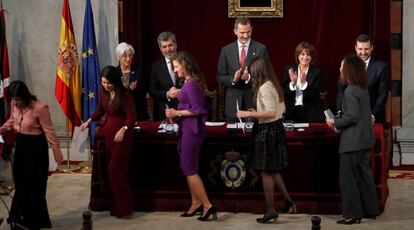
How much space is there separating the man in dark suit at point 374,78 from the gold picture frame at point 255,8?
1.73 metres

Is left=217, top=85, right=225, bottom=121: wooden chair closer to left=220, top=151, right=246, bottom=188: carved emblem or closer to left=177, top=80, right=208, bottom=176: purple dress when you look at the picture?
left=220, top=151, right=246, bottom=188: carved emblem

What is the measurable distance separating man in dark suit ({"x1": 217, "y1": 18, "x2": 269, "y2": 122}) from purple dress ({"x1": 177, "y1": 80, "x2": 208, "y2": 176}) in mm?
1263

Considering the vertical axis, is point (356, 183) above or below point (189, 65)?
below

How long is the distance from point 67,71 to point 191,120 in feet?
10.3

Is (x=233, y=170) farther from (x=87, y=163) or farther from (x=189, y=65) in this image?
(x=87, y=163)

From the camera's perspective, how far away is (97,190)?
9500 mm

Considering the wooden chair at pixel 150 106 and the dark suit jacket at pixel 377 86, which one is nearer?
the dark suit jacket at pixel 377 86

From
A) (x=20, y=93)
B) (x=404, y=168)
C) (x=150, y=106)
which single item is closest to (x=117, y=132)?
(x=20, y=93)

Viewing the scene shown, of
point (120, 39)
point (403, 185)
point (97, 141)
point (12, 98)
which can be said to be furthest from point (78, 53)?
→ point (403, 185)

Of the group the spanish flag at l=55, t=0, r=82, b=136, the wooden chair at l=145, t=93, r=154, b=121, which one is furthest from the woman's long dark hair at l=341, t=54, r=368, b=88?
the spanish flag at l=55, t=0, r=82, b=136

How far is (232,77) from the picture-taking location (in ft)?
33.5

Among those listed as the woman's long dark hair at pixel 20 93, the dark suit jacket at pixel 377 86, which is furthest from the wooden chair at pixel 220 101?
the woman's long dark hair at pixel 20 93

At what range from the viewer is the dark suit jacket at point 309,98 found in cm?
1033

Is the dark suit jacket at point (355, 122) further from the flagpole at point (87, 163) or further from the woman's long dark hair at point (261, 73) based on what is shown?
the flagpole at point (87, 163)
